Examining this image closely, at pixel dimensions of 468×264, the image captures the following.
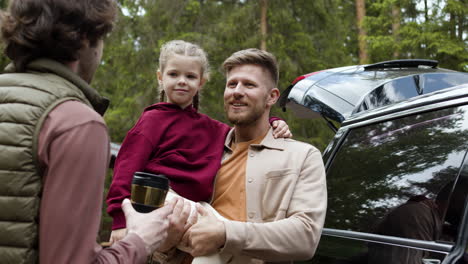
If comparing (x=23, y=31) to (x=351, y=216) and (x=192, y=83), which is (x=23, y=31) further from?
(x=351, y=216)

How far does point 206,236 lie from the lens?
249 centimetres

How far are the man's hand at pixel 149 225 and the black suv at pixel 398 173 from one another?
1.19 metres

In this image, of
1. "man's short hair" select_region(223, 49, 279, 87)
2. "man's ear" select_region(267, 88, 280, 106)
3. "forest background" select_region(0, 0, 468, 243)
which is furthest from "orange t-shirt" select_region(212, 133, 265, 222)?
A: "forest background" select_region(0, 0, 468, 243)

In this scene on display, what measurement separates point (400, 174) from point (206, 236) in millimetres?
1089

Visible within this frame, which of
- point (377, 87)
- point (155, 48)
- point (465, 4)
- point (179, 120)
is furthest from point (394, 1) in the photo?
point (179, 120)

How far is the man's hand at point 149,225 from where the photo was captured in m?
1.81

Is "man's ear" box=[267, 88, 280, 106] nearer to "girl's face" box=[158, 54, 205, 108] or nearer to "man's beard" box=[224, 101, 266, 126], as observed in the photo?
"man's beard" box=[224, 101, 266, 126]

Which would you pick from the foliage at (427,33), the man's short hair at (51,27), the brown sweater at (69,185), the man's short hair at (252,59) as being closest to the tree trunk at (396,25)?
the foliage at (427,33)

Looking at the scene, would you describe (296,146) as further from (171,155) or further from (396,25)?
(396,25)

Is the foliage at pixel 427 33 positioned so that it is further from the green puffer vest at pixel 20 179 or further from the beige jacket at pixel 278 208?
the green puffer vest at pixel 20 179

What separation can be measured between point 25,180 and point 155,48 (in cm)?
1533

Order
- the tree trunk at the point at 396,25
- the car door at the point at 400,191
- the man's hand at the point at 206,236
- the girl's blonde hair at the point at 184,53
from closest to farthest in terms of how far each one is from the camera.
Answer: the car door at the point at 400,191 < the man's hand at the point at 206,236 < the girl's blonde hair at the point at 184,53 < the tree trunk at the point at 396,25

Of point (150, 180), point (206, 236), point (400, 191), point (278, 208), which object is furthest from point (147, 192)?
point (400, 191)

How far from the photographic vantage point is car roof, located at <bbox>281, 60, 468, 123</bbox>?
3840mm
